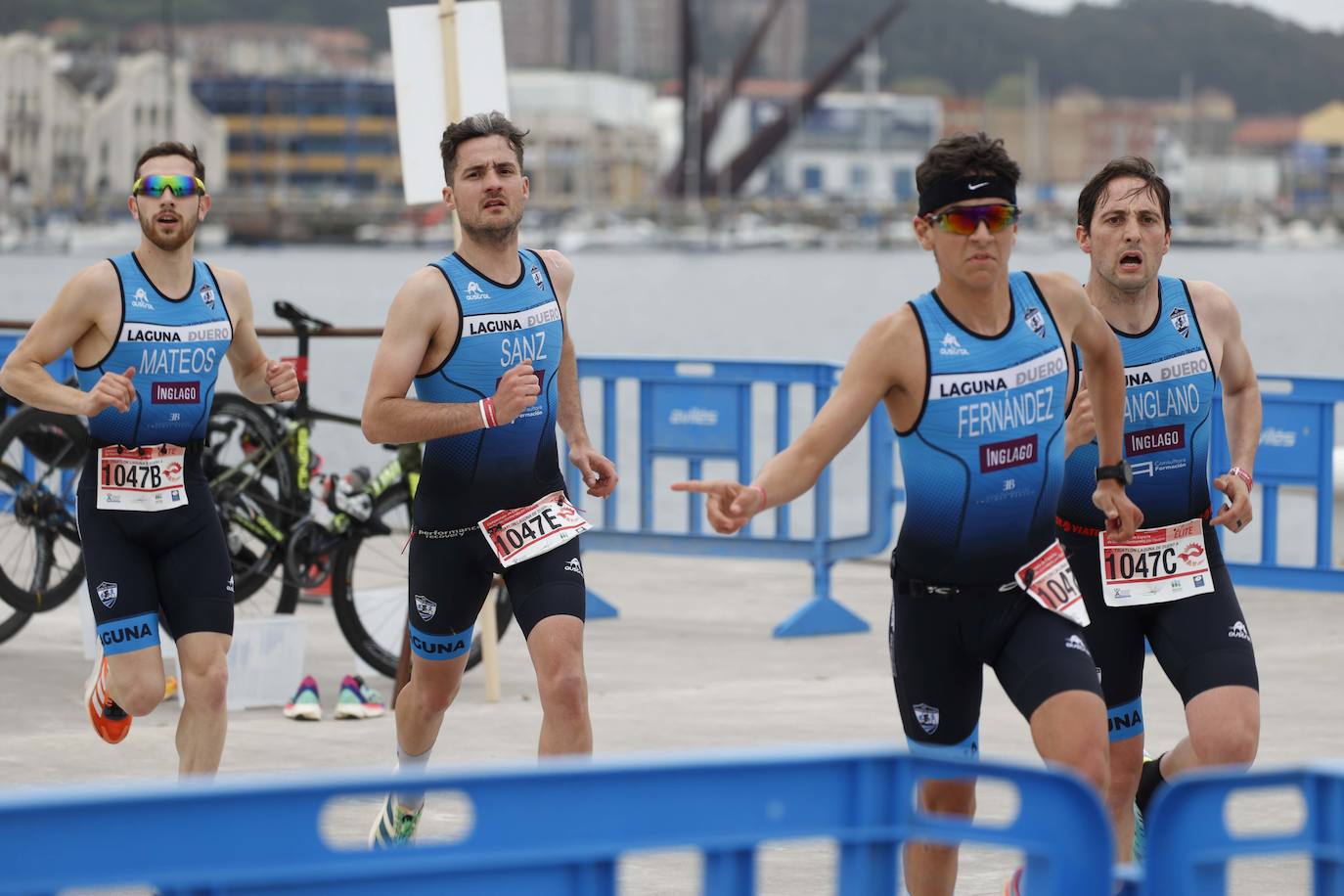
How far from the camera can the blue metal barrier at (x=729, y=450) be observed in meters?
11.0

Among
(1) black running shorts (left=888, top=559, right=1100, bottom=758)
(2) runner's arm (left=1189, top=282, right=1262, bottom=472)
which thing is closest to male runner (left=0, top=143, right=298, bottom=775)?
(1) black running shorts (left=888, top=559, right=1100, bottom=758)

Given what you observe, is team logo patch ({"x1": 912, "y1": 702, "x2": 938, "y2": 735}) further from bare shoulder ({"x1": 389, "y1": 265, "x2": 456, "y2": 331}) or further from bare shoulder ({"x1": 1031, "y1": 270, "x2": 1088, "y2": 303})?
bare shoulder ({"x1": 389, "y1": 265, "x2": 456, "y2": 331})

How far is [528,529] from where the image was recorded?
6.00 meters

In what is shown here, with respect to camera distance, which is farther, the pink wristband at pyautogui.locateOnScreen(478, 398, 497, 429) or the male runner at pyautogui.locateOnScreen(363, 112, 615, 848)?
the male runner at pyautogui.locateOnScreen(363, 112, 615, 848)

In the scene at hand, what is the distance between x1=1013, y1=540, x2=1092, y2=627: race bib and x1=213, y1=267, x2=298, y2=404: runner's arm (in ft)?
8.57

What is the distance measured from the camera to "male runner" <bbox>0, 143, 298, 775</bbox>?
20.5ft

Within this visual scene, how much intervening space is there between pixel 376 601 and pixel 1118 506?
4579mm

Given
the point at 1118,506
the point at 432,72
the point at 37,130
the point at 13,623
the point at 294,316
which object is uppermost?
the point at 37,130

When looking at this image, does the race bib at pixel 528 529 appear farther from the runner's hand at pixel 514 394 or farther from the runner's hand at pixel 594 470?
the runner's hand at pixel 514 394

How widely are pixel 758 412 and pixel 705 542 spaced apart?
31.3m

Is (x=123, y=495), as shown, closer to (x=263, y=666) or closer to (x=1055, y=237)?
(x=263, y=666)

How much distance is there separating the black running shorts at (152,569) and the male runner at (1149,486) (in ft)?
8.04

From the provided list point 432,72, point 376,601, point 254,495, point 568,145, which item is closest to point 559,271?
point 432,72

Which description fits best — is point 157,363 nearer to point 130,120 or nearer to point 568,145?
point 130,120
